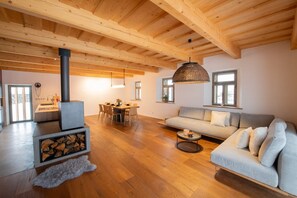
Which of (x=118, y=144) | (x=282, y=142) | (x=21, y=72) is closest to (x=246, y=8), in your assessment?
(x=282, y=142)

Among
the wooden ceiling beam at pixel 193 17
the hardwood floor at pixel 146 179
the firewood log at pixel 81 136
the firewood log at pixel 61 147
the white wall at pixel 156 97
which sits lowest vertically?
the hardwood floor at pixel 146 179

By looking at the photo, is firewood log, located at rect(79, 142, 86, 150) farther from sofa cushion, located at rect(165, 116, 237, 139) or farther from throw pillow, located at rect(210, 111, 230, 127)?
throw pillow, located at rect(210, 111, 230, 127)

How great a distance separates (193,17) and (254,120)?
10.1 feet

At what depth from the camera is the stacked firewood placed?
2.50m

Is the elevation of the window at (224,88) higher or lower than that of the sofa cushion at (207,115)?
higher

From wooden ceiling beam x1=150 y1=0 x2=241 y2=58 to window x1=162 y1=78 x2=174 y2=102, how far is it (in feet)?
11.4

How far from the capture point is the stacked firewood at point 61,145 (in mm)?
2501

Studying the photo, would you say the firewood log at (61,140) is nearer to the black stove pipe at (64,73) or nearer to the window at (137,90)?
the black stove pipe at (64,73)

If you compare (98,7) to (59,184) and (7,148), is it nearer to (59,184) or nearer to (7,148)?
(59,184)

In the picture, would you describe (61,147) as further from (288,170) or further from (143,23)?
(288,170)

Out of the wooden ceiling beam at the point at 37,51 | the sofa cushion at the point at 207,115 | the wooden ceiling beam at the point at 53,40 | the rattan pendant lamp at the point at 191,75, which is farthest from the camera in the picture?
the sofa cushion at the point at 207,115

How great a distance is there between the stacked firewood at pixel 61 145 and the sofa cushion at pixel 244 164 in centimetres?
275

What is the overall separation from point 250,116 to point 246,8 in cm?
266

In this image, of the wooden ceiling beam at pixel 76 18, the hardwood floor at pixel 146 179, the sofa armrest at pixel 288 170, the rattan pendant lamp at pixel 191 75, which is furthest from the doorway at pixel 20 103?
the sofa armrest at pixel 288 170
